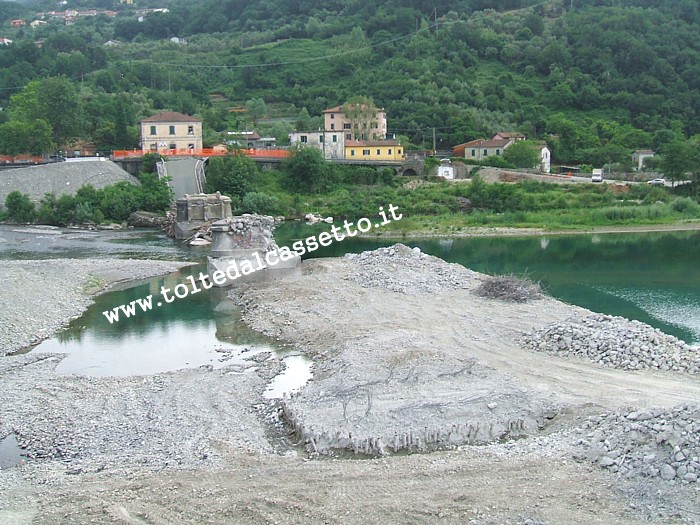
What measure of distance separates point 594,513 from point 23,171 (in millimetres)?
56594

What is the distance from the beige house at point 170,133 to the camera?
220 ft

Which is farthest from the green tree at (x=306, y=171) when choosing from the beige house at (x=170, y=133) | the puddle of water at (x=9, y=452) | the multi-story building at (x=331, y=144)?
the puddle of water at (x=9, y=452)

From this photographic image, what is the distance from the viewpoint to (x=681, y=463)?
13.1m

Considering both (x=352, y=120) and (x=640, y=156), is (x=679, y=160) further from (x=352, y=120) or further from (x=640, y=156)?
(x=352, y=120)

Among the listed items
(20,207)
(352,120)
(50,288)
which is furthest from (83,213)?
(352,120)

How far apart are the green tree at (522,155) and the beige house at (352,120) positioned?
1455 centimetres

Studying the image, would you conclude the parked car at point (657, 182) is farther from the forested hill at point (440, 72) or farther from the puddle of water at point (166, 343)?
the puddle of water at point (166, 343)

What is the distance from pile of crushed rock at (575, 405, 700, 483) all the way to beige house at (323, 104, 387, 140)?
2450 inches

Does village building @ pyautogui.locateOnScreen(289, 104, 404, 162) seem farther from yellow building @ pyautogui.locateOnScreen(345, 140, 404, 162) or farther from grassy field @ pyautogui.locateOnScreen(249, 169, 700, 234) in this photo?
grassy field @ pyautogui.locateOnScreen(249, 169, 700, 234)

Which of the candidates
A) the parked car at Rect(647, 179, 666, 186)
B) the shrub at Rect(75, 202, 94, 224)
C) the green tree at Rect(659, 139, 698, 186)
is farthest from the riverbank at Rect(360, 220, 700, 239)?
the shrub at Rect(75, 202, 94, 224)

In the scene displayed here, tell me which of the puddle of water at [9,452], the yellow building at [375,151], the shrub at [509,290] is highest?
the yellow building at [375,151]

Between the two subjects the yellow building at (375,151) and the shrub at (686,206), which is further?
the yellow building at (375,151)

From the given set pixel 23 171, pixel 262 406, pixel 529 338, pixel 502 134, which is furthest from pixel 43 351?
pixel 502 134

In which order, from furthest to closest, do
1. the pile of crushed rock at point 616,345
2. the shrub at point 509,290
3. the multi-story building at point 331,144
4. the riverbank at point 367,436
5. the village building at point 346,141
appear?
1. the multi-story building at point 331,144
2. the village building at point 346,141
3. the shrub at point 509,290
4. the pile of crushed rock at point 616,345
5. the riverbank at point 367,436
